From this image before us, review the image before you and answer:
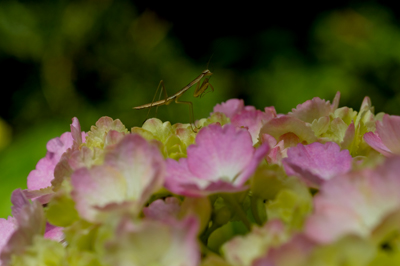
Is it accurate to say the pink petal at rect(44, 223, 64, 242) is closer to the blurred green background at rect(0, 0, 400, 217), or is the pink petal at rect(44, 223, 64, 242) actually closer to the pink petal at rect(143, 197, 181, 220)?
the pink petal at rect(143, 197, 181, 220)

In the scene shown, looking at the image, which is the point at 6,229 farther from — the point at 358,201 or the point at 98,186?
the point at 358,201

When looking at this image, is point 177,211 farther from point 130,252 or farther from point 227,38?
point 227,38

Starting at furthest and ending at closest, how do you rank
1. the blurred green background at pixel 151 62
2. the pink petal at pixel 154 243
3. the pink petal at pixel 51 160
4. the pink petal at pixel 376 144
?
the blurred green background at pixel 151 62
the pink petal at pixel 51 160
the pink petal at pixel 376 144
the pink petal at pixel 154 243

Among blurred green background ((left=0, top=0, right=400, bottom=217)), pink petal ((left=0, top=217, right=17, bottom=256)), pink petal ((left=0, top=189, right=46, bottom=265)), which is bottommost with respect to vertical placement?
blurred green background ((left=0, top=0, right=400, bottom=217))

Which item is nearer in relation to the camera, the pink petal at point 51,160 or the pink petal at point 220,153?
the pink petal at point 220,153

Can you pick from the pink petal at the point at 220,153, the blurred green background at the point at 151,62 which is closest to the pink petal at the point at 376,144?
the pink petal at the point at 220,153

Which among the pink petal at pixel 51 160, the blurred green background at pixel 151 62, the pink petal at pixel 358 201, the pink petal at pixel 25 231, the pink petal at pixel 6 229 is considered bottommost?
the blurred green background at pixel 151 62

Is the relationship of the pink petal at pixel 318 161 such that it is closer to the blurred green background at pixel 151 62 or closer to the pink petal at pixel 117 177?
the pink petal at pixel 117 177

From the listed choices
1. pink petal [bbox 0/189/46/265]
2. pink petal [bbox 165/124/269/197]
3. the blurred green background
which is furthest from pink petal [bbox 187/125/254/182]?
the blurred green background

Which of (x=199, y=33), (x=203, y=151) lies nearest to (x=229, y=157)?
(x=203, y=151)
